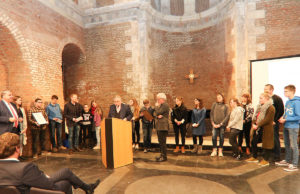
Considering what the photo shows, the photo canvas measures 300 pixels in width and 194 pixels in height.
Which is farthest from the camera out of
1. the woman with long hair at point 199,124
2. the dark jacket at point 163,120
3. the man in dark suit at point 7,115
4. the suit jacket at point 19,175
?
the woman with long hair at point 199,124

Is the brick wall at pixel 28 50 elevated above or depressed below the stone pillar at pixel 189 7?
below

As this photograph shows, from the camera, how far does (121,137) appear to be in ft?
12.6

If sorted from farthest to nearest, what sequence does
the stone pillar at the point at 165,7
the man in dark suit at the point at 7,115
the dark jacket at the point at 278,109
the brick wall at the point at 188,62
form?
the stone pillar at the point at 165,7, the brick wall at the point at 188,62, the dark jacket at the point at 278,109, the man in dark suit at the point at 7,115

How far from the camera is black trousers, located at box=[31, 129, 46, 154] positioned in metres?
4.76

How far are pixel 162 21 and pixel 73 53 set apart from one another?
4.28m

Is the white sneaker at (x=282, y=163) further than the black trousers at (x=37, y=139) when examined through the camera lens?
No

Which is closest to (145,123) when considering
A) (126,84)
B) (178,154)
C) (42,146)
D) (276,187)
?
(178,154)

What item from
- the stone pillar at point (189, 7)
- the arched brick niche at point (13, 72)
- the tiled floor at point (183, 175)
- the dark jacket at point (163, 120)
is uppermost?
the stone pillar at point (189, 7)

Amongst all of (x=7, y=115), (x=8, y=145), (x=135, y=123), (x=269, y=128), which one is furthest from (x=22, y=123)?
(x=269, y=128)

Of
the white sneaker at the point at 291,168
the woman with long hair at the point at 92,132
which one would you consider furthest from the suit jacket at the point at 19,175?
the woman with long hair at the point at 92,132

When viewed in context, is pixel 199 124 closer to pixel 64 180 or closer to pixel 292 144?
pixel 292 144

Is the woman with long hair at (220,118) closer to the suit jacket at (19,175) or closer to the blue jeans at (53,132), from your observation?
the suit jacket at (19,175)

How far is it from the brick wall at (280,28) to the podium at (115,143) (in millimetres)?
5322

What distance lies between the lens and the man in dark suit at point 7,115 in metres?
3.72
